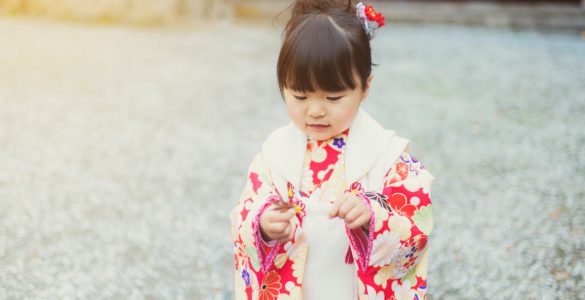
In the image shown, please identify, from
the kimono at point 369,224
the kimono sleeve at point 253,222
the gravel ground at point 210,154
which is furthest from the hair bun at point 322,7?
the gravel ground at point 210,154

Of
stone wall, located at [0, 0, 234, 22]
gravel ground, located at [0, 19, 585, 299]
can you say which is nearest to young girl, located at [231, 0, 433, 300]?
gravel ground, located at [0, 19, 585, 299]

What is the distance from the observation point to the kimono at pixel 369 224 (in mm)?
1646

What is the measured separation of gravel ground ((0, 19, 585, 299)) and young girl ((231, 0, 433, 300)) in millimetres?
1160

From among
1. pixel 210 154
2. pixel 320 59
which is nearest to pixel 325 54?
pixel 320 59

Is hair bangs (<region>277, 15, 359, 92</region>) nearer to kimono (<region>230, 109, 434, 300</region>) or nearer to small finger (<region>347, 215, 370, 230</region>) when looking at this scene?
kimono (<region>230, 109, 434, 300</region>)

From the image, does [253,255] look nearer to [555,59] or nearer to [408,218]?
[408,218]

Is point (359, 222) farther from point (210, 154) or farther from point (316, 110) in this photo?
point (210, 154)

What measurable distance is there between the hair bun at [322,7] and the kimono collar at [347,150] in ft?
1.06

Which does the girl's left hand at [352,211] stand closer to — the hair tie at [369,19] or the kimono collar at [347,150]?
the kimono collar at [347,150]

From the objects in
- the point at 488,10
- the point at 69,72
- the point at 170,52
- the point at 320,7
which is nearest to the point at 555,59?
the point at 488,10

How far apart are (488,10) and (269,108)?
220 inches

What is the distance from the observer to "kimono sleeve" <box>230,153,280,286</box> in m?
1.64

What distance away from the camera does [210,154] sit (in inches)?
183

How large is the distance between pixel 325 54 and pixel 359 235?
528mm
